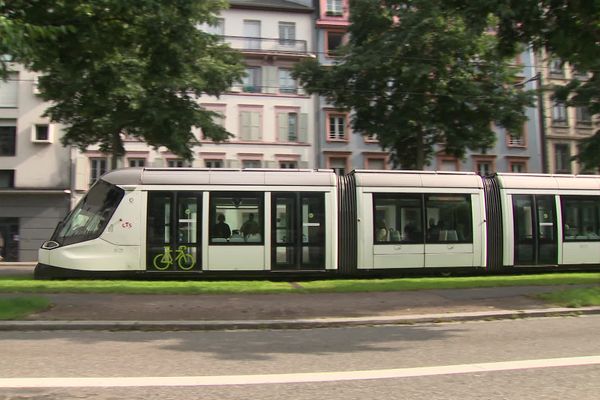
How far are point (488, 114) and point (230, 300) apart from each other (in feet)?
48.3

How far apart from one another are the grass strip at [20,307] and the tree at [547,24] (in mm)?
8992

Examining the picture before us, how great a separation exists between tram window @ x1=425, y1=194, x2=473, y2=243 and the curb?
611 cm

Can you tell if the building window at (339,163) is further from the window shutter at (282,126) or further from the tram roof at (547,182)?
the tram roof at (547,182)

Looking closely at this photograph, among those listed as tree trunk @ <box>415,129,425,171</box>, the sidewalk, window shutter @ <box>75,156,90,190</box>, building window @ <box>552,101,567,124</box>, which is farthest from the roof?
the sidewalk

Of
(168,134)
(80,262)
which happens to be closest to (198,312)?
(80,262)

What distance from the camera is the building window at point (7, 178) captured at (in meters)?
29.9

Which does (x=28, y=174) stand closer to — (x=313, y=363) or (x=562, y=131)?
(x=313, y=363)

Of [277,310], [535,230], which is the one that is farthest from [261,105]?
[277,310]

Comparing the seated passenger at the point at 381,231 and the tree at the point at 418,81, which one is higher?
the tree at the point at 418,81

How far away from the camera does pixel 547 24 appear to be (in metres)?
9.62

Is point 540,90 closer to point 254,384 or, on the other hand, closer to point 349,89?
point 349,89

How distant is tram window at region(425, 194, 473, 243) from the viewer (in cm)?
1511

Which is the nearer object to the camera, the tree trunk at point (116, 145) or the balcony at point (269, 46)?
the tree trunk at point (116, 145)

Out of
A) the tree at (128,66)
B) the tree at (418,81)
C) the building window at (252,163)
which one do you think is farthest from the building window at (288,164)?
the tree at (128,66)
